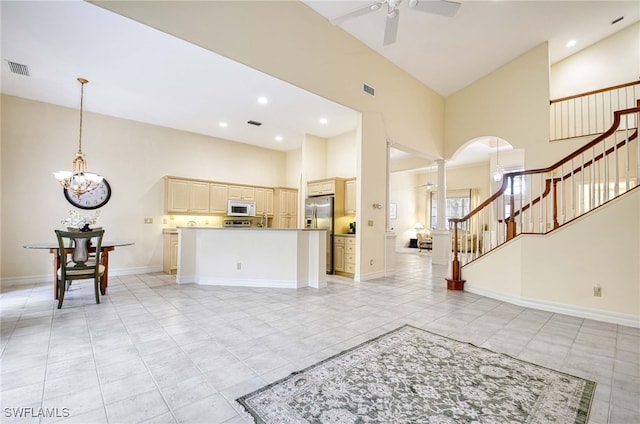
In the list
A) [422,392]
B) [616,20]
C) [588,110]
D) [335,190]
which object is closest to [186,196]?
[335,190]

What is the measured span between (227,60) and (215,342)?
11.8 ft

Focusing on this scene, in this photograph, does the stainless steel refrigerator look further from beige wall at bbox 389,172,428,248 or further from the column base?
beige wall at bbox 389,172,428,248

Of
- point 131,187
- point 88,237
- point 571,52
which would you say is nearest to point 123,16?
point 88,237

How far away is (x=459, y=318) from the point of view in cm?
341

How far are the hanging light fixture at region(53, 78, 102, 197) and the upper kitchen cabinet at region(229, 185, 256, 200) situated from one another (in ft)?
9.52

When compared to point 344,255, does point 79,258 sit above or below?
above

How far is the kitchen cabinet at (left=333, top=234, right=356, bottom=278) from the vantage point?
590 cm

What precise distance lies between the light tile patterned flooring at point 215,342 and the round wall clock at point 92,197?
167 centimetres

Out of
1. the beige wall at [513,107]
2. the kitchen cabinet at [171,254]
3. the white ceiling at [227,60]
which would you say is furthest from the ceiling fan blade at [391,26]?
the kitchen cabinet at [171,254]

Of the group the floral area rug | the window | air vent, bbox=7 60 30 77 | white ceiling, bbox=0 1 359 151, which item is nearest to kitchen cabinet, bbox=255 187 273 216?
white ceiling, bbox=0 1 359 151

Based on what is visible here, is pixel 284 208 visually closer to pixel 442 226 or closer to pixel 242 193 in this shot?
pixel 242 193

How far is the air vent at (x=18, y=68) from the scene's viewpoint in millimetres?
3998

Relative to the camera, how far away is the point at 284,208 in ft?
27.2

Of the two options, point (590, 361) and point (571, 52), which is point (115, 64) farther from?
point (571, 52)
